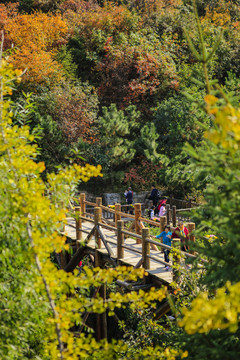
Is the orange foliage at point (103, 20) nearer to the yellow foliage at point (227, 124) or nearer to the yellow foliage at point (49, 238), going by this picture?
the yellow foliage at point (49, 238)

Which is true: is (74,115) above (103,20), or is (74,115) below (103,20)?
below

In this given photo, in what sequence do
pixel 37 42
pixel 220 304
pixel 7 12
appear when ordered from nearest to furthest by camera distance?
pixel 220 304, pixel 37 42, pixel 7 12

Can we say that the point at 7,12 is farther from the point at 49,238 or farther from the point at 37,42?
the point at 49,238

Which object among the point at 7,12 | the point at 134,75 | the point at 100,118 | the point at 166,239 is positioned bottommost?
the point at 166,239

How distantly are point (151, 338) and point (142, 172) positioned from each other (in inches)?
601

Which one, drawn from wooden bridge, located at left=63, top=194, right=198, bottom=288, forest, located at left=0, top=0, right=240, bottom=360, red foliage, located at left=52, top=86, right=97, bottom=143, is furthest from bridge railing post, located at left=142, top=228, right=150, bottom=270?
red foliage, located at left=52, top=86, right=97, bottom=143

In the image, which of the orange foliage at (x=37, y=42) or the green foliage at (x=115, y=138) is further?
the orange foliage at (x=37, y=42)

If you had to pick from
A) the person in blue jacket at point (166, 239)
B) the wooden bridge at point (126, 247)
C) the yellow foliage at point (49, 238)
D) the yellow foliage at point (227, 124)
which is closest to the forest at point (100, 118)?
the yellow foliage at point (49, 238)

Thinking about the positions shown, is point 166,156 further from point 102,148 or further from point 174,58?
point 174,58

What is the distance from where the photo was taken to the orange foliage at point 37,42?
837 inches

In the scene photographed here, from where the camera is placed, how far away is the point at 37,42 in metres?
23.2

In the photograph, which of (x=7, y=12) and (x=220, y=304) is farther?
(x=7, y=12)

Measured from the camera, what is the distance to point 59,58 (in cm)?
2388

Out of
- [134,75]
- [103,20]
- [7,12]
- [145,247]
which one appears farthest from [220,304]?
[7,12]
